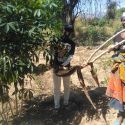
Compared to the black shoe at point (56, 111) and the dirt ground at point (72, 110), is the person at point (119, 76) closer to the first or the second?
the dirt ground at point (72, 110)

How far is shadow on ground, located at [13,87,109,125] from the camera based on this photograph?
6.44m

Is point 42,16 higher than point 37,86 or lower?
higher

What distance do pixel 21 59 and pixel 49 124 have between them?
1327 mm

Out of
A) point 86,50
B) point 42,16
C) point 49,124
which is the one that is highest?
point 42,16

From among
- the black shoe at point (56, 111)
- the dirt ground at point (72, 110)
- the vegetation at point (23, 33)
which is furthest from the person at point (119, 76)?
the black shoe at point (56, 111)

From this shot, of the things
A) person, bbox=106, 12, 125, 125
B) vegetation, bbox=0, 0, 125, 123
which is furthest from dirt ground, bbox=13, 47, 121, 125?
person, bbox=106, 12, 125, 125

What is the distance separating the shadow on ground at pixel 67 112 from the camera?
6441mm

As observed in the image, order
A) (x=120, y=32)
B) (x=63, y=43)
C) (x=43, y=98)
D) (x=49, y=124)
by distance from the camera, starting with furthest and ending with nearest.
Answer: (x=43, y=98) → (x=49, y=124) → (x=63, y=43) → (x=120, y=32)

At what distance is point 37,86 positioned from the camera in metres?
8.20

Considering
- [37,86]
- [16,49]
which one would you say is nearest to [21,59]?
[16,49]

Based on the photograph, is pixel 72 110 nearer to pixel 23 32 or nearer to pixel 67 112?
pixel 67 112

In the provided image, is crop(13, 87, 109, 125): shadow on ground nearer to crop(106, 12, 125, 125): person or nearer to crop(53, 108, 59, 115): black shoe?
crop(53, 108, 59, 115): black shoe

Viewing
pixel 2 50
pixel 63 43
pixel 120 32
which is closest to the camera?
pixel 120 32

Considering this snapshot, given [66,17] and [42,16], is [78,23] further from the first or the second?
[42,16]
